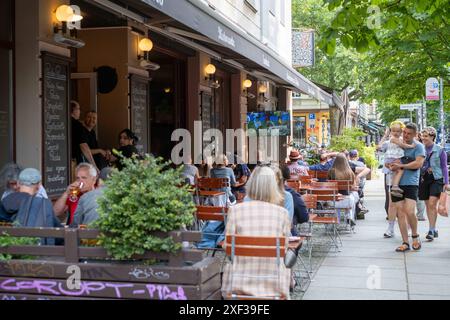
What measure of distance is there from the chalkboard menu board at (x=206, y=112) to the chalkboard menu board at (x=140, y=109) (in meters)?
3.13

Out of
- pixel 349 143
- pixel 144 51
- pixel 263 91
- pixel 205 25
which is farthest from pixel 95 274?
pixel 349 143

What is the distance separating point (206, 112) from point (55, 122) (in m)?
6.81

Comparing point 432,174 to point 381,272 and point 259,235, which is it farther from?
point 259,235

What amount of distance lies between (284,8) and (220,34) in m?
15.3

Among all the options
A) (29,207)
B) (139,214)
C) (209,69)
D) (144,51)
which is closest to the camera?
(139,214)

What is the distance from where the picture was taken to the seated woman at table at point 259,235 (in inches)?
177

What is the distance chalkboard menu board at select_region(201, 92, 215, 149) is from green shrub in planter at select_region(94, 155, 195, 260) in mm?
9583

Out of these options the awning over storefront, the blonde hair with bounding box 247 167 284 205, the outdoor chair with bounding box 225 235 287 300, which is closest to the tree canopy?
the awning over storefront

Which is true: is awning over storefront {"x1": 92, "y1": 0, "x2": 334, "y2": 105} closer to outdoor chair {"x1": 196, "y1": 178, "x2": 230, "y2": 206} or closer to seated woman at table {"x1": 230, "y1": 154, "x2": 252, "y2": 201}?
outdoor chair {"x1": 196, "y1": 178, "x2": 230, "y2": 206}

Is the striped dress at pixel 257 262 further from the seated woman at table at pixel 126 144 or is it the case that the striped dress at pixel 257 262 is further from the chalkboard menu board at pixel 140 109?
the chalkboard menu board at pixel 140 109

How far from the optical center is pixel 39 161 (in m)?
7.24

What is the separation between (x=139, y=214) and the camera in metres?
4.11

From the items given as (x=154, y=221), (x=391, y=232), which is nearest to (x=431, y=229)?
(x=391, y=232)
